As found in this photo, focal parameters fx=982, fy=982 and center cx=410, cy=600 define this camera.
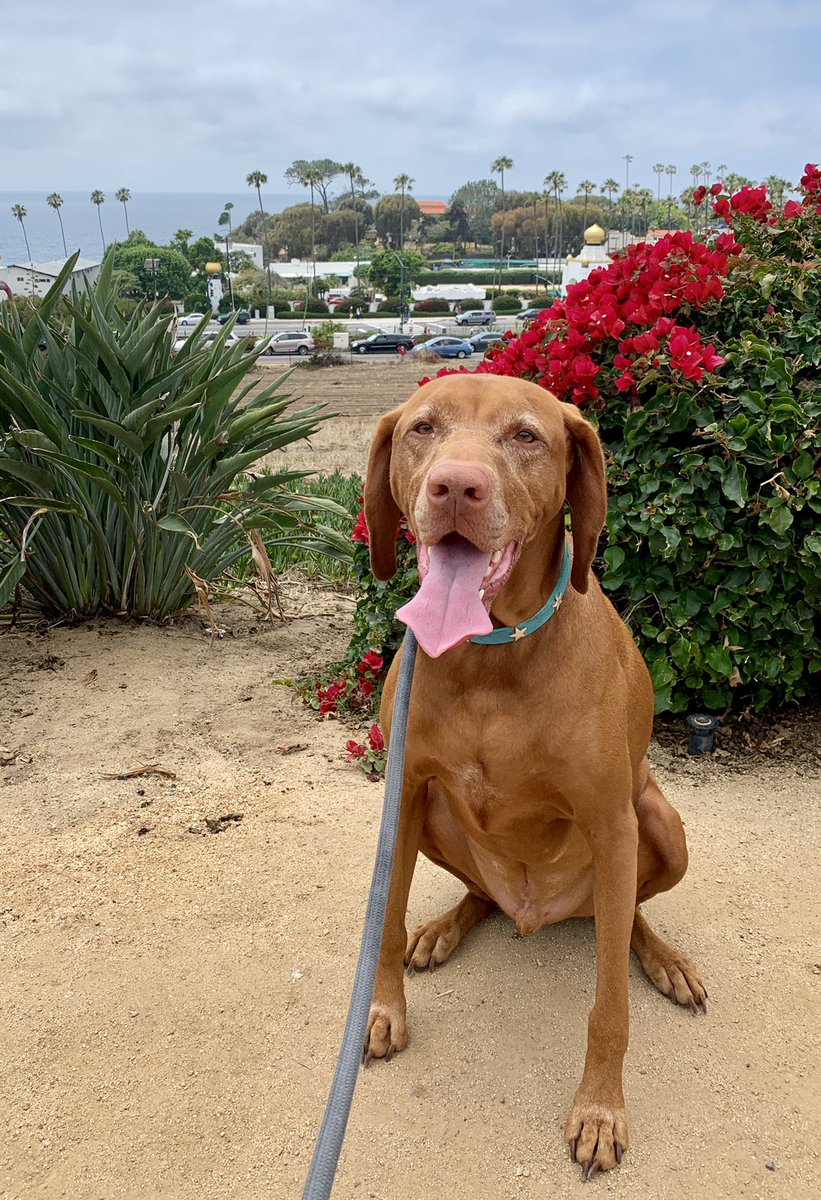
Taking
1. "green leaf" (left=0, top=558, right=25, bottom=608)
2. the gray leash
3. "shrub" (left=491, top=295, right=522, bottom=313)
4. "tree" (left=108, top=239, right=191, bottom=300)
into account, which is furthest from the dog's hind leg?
"tree" (left=108, top=239, right=191, bottom=300)

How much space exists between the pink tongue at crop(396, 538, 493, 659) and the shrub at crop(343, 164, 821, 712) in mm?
1841

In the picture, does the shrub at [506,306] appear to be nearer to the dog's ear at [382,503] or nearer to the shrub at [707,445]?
the shrub at [707,445]

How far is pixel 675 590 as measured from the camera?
3.95 m

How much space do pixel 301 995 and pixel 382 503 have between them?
138 cm

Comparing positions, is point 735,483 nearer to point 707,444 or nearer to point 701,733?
point 707,444

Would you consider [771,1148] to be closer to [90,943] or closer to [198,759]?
[90,943]

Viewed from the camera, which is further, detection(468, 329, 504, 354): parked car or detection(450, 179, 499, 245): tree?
detection(450, 179, 499, 245): tree

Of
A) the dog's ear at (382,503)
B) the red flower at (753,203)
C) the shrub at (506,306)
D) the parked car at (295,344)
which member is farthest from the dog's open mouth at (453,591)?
the shrub at (506,306)

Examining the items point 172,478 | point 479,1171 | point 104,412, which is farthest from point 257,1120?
point 104,412

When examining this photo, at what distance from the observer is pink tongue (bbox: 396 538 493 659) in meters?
1.85

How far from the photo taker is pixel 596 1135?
2170 millimetres

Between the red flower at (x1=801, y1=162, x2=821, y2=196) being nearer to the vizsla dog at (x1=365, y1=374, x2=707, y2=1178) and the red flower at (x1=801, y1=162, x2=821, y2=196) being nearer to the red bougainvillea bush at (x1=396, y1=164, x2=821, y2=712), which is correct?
the red bougainvillea bush at (x1=396, y1=164, x2=821, y2=712)

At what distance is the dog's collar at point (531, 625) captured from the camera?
211cm

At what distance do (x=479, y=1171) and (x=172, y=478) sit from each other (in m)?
3.51
